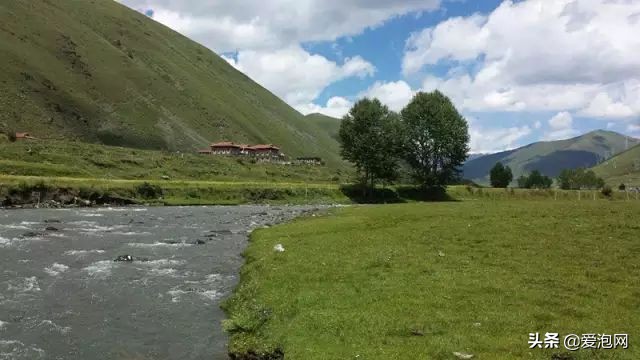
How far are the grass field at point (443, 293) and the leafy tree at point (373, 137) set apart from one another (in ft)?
275

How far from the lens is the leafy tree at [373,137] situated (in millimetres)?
123062

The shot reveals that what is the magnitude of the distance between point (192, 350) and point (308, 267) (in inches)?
398

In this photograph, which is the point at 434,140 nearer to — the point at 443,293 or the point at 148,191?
the point at 148,191

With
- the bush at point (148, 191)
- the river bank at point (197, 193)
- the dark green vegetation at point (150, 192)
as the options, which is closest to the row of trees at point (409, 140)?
the river bank at point (197, 193)

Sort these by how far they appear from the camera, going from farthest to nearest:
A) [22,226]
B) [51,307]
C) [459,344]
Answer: [22,226] → [51,307] → [459,344]

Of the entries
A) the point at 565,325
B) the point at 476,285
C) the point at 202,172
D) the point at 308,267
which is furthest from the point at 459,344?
the point at 202,172

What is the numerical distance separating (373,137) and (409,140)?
Answer: 543 inches

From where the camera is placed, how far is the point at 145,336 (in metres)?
22.6

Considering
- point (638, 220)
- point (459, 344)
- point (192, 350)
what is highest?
point (638, 220)

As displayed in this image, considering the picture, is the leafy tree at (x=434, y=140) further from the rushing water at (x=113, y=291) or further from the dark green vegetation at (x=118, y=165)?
the rushing water at (x=113, y=291)

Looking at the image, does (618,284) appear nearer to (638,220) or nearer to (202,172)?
(638,220)

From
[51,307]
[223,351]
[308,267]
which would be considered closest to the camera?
[223,351]

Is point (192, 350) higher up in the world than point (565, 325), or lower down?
lower down

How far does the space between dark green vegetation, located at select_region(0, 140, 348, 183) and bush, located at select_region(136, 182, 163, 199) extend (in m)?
25.8
